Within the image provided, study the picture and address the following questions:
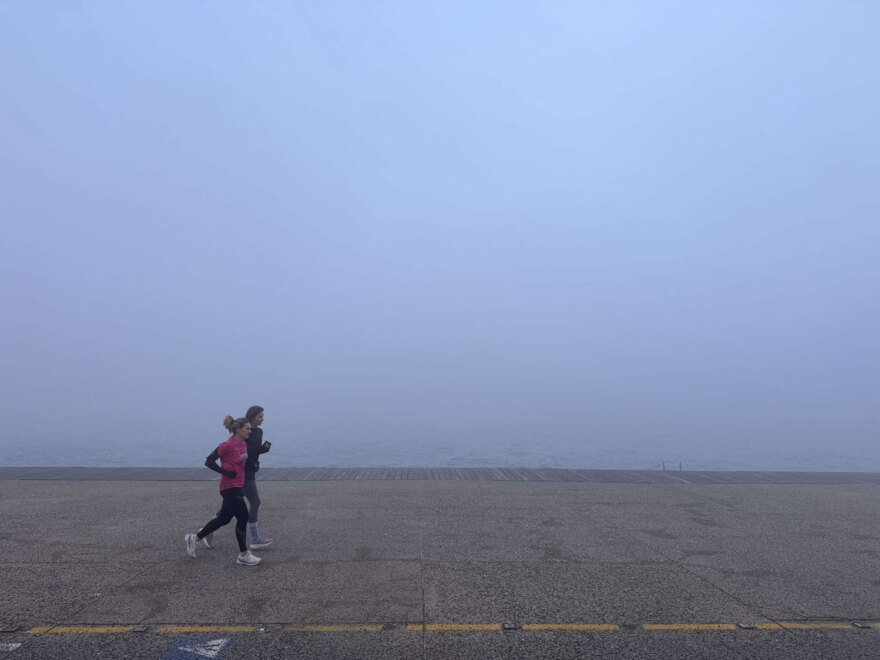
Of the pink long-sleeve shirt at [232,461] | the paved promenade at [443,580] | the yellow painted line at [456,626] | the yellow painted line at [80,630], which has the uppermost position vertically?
the pink long-sleeve shirt at [232,461]

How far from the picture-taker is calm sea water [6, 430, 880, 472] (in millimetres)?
35312

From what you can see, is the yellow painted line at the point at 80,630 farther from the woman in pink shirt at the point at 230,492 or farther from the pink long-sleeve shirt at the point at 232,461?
the pink long-sleeve shirt at the point at 232,461

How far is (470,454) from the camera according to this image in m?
42.3

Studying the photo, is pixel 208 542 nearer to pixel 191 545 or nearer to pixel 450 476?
pixel 191 545

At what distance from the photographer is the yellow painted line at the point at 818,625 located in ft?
17.7

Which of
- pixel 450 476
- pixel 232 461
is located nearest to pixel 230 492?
pixel 232 461

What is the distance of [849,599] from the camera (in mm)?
6156

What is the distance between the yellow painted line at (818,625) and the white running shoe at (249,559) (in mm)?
5297

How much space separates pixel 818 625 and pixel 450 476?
35.0 ft

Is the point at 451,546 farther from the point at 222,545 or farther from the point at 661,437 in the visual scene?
the point at 661,437

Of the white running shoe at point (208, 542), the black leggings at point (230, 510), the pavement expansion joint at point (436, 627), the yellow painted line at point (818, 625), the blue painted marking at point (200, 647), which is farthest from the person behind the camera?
the white running shoe at point (208, 542)

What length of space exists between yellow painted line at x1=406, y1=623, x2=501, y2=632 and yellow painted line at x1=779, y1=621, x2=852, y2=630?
256 centimetres

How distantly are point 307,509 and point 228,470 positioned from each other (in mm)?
3620

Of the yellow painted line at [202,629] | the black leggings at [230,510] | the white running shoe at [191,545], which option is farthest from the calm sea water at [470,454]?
the yellow painted line at [202,629]
